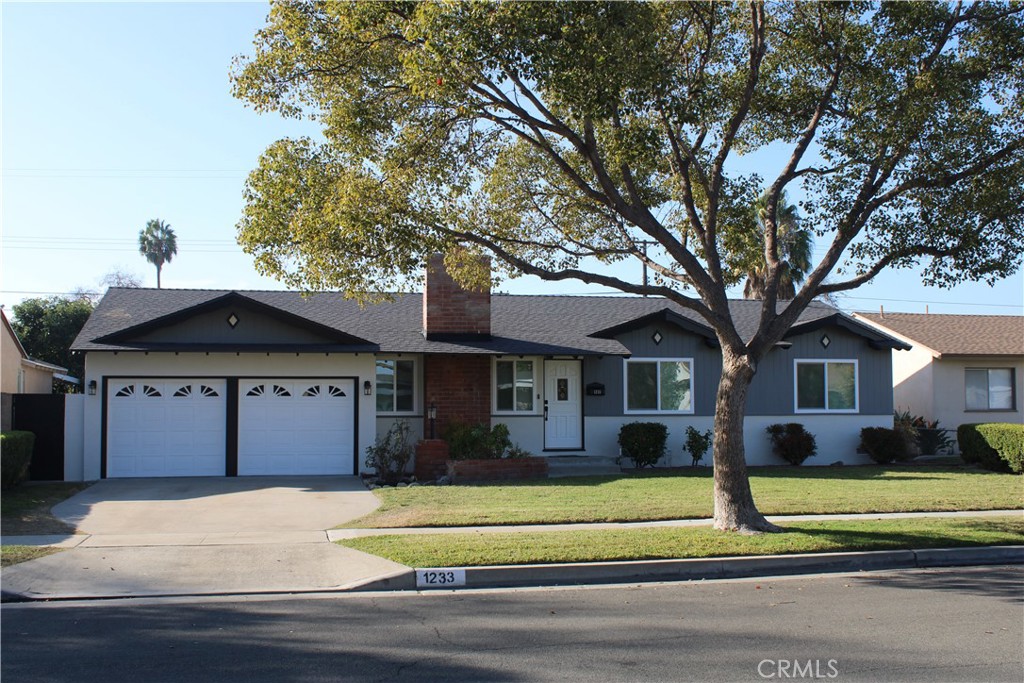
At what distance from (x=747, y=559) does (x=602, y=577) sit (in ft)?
6.05

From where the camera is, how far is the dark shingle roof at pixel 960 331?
27172 millimetres

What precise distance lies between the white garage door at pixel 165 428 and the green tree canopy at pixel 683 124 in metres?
7.92

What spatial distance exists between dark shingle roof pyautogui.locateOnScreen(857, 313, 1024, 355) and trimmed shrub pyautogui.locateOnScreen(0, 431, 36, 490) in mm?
23819

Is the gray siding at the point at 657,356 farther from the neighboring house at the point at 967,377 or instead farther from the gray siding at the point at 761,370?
the neighboring house at the point at 967,377

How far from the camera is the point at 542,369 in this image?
73.6ft

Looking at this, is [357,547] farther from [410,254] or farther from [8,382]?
[8,382]

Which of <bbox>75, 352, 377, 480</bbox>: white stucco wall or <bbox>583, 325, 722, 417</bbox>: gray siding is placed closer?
<bbox>75, 352, 377, 480</bbox>: white stucco wall

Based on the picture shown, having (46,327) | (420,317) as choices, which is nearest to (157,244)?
(46,327)

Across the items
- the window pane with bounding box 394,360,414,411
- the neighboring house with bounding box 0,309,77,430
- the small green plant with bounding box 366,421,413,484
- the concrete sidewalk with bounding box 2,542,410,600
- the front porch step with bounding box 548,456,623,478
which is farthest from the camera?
the window pane with bounding box 394,360,414,411

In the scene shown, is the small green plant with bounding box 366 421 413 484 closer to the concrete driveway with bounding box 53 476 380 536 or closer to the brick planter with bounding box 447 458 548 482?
the concrete driveway with bounding box 53 476 380 536

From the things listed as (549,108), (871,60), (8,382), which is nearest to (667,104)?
(549,108)

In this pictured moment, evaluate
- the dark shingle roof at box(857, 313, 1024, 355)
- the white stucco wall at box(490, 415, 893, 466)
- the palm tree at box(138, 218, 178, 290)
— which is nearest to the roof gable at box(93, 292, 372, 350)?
the white stucco wall at box(490, 415, 893, 466)

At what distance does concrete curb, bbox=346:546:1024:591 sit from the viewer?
10164 millimetres

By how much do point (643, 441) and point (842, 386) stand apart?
655cm
